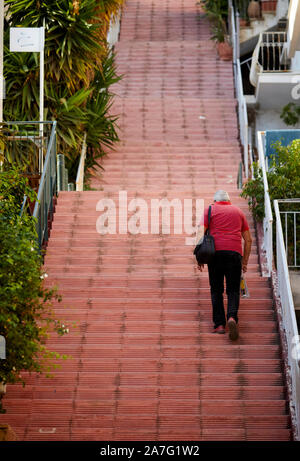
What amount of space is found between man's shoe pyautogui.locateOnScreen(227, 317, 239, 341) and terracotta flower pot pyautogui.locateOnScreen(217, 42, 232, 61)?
1173 cm

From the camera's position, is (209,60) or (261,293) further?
(209,60)

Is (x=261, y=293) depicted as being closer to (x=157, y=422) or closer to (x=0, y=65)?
(x=157, y=422)

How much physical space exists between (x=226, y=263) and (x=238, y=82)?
345 inches

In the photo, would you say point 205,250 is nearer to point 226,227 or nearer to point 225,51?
point 226,227

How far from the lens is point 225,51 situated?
62.5 ft

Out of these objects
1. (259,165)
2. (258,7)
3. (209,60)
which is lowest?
Answer: (259,165)

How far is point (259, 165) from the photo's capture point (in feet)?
38.2

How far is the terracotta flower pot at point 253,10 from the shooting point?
19875mm

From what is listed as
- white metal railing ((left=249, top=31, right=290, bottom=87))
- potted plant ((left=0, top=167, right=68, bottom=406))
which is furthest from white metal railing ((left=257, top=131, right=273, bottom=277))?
white metal railing ((left=249, top=31, right=290, bottom=87))

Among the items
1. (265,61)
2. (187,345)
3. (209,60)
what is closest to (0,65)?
(187,345)

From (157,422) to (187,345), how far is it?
116 cm

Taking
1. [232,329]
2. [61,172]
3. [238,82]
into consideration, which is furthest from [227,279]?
[238,82]

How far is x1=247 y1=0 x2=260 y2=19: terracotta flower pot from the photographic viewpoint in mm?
19875

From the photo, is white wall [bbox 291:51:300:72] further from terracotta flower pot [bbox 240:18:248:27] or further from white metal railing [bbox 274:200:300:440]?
white metal railing [bbox 274:200:300:440]
